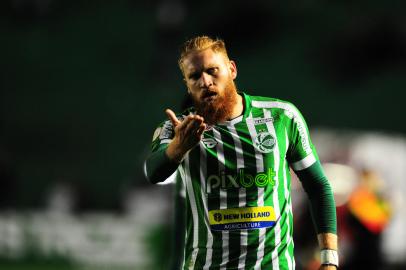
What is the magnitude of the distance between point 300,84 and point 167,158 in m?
17.8

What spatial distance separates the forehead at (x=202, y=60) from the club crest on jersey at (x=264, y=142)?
14.3 inches

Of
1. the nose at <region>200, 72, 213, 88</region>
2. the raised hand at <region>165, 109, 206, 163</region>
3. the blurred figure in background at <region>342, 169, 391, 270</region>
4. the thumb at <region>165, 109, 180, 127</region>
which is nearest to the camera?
the raised hand at <region>165, 109, 206, 163</region>

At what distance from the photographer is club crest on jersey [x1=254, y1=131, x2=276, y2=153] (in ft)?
11.6

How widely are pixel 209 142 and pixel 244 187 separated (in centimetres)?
26

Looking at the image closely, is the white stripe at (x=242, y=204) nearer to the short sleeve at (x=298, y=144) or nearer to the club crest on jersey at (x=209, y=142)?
the club crest on jersey at (x=209, y=142)

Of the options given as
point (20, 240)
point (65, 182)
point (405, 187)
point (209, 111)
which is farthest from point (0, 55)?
point (209, 111)

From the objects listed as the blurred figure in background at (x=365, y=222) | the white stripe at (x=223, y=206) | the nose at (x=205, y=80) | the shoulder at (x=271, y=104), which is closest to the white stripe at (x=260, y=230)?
the white stripe at (x=223, y=206)

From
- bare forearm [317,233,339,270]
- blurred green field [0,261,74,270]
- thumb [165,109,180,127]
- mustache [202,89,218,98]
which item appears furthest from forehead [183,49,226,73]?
→ blurred green field [0,261,74,270]

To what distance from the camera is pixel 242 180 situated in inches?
138

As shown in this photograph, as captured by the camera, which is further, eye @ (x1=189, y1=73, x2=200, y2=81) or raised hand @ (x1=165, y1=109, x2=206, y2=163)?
eye @ (x1=189, y1=73, x2=200, y2=81)

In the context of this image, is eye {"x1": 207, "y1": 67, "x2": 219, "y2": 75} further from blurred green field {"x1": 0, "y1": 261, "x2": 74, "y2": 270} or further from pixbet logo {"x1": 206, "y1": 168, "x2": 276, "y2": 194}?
blurred green field {"x1": 0, "y1": 261, "x2": 74, "y2": 270}

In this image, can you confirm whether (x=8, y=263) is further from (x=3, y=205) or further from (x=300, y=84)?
(x=300, y=84)

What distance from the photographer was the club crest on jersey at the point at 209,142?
3582 mm

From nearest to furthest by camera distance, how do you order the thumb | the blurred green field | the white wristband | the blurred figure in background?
the thumb → the white wristband → the blurred figure in background → the blurred green field
